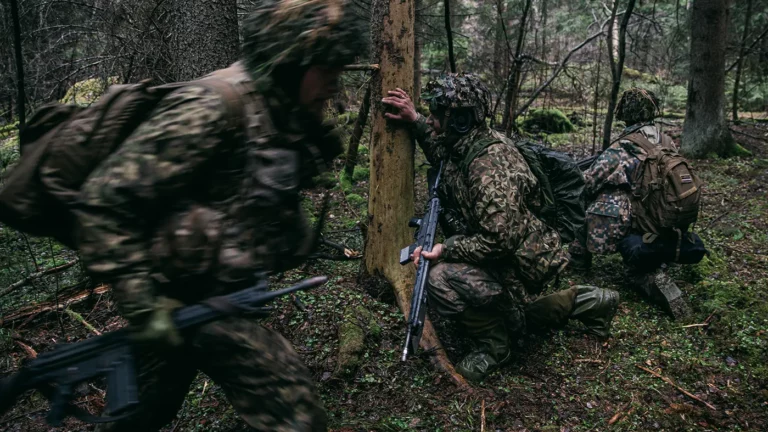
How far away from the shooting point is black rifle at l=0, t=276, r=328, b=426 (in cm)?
190

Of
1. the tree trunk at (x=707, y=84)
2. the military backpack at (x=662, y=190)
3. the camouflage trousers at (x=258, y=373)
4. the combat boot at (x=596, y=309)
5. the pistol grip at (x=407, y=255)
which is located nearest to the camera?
the camouflage trousers at (x=258, y=373)

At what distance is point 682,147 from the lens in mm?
10445

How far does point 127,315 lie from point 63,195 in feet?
1.67

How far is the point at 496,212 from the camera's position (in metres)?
3.61

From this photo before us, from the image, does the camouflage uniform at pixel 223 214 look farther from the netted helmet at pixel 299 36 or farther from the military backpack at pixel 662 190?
the military backpack at pixel 662 190

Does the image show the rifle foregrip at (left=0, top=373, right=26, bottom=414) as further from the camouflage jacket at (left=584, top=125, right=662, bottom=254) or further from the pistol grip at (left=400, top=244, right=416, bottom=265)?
the camouflage jacket at (left=584, top=125, right=662, bottom=254)

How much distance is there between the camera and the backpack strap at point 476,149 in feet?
12.4

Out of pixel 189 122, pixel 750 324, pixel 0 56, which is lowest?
pixel 750 324

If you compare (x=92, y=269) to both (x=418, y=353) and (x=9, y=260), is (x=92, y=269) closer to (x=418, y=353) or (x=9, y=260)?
(x=418, y=353)

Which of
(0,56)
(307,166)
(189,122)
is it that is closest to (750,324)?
(307,166)

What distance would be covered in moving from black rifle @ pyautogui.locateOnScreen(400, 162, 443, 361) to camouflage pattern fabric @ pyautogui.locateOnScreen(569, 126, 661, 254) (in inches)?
88.7

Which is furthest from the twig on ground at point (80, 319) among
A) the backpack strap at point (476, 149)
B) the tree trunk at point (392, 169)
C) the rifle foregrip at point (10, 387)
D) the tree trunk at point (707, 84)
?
the tree trunk at point (707, 84)

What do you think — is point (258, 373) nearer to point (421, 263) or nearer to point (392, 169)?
point (421, 263)

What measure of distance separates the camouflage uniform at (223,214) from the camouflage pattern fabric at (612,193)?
404 cm
